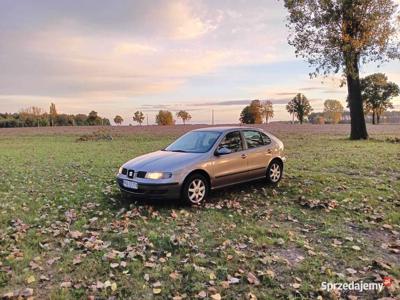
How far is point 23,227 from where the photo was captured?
6.34m

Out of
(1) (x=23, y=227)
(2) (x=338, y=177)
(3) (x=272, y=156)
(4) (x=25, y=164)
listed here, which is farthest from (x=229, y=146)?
(4) (x=25, y=164)

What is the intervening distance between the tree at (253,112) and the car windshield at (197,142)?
288ft

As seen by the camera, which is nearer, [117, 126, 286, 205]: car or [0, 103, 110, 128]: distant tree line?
[117, 126, 286, 205]: car

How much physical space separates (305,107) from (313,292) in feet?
330

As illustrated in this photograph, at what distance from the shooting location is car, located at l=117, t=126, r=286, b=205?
23.9 ft

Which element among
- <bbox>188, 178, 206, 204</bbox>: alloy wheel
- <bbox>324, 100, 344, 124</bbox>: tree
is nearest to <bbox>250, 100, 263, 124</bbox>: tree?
<bbox>324, 100, 344, 124</bbox>: tree

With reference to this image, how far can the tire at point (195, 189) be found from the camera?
24.4ft

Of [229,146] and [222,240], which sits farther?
[229,146]

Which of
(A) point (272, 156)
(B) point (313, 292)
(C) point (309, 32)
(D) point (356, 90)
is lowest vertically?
(B) point (313, 292)

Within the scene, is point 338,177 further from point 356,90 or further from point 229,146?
point 356,90

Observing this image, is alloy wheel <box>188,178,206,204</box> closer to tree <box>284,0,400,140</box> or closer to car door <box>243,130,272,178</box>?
car door <box>243,130,272,178</box>

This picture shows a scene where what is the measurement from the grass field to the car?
14.8 inches

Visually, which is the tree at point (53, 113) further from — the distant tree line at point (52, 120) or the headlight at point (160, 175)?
the headlight at point (160, 175)

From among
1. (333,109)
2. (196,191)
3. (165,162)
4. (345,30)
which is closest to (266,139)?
(196,191)
